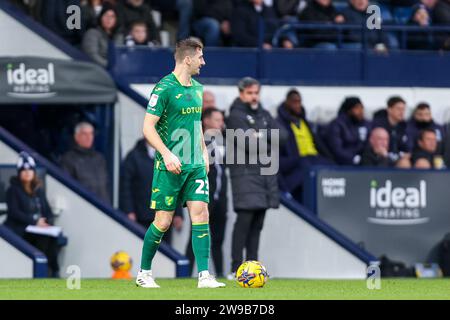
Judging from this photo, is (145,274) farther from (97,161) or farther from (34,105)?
(34,105)

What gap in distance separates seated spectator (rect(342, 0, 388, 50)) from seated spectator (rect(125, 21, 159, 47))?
10.1 ft

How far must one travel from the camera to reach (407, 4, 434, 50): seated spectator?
24.3m

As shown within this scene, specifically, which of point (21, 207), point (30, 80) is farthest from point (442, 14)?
point (21, 207)

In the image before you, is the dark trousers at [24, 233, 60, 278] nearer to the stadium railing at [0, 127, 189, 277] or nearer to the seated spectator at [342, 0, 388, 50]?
the stadium railing at [0, 127, 189, 277]

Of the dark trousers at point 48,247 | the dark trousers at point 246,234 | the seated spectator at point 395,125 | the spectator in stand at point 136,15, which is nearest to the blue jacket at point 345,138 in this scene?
the seated spectator at point 395,125

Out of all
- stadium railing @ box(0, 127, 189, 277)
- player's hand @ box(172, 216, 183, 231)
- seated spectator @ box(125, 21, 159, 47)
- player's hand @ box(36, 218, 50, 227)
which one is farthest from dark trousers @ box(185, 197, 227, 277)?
seated spectator @ box(125, 21, 159, 47)

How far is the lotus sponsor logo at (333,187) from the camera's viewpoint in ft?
67.6

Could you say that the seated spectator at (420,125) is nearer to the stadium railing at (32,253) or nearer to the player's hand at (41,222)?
the player's hand at (41,222)

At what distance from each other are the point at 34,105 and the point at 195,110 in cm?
743

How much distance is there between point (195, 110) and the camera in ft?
47.9

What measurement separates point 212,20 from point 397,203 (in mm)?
3930

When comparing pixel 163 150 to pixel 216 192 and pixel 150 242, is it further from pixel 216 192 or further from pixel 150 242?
pixel 216 192

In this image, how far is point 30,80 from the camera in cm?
2078

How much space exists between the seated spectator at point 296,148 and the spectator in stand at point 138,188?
Answer: 5.24 feet
